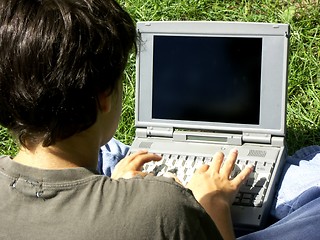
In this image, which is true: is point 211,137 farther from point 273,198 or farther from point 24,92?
point 24,92

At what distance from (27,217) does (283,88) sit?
953mm

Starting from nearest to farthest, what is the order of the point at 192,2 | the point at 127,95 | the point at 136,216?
the point at 136,216 < the point at 127,95 < the point at 192,2

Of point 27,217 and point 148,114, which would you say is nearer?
point 27,217

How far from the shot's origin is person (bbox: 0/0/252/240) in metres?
1.35

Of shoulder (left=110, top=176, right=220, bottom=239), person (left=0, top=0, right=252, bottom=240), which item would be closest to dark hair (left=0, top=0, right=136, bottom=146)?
person (left=0, top=0, right=252, bottom=240)

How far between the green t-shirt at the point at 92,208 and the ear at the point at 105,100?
5.4 inches

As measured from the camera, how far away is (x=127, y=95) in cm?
292

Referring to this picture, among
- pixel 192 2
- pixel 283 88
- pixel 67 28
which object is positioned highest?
pixel 192 2

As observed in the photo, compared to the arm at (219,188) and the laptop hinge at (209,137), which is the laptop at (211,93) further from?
the arm at (219,188)

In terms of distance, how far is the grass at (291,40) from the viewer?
9.00 ft

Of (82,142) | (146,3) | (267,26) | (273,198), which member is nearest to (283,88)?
(267,26)

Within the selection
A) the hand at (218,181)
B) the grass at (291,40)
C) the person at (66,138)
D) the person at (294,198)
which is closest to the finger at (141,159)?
the hand at (218,181)

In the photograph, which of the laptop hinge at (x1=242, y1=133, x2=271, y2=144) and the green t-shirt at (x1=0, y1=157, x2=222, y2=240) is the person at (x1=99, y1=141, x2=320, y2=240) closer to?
the laptop hinge at (x1=242, y1=133, x2=271, y2=144)

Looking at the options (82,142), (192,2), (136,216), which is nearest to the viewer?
(136,216)
